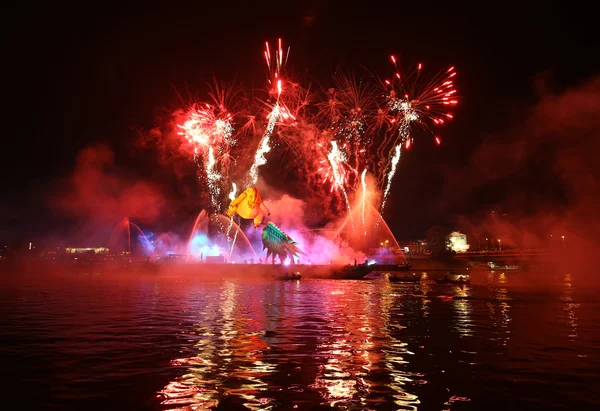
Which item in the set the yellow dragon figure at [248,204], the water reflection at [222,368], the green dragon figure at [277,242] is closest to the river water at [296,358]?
the water reflection at [222,368]

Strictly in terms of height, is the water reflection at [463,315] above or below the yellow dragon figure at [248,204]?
below

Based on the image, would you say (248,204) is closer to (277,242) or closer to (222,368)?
(277,242)

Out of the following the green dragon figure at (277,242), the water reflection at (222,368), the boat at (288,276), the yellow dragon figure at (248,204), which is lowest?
the water reflection at (222,368)

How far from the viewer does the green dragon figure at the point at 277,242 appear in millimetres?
83500

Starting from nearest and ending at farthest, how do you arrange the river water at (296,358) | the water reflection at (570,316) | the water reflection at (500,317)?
the river water at (296,358) → the water reflection at (500,317) → the water reflection at (570,316)

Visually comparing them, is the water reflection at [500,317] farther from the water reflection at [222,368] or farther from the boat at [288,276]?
the boat at [288,276]

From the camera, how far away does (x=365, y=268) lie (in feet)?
276

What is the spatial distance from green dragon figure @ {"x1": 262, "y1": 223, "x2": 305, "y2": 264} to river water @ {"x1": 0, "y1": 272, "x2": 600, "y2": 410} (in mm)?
48473

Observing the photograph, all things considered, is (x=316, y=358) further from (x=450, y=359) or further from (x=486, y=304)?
(x=486, y=304)

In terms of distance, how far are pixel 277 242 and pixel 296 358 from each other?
66.4 m

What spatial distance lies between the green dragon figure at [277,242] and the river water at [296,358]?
48473 mm

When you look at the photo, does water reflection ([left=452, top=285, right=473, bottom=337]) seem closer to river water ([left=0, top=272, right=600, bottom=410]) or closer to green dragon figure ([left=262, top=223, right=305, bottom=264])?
river water ([left=0, top=272, right=600, bottom=410])

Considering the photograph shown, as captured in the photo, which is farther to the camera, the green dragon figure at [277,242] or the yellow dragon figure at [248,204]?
the green dragon figure at [277,242]

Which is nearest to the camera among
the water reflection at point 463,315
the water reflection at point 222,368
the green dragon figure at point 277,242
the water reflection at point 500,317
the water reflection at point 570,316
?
the water reflection at point 222,368
